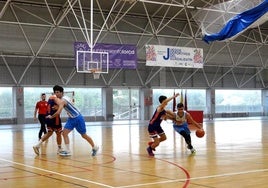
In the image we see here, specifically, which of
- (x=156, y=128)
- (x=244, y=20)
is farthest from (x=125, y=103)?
(x=244, y=20)

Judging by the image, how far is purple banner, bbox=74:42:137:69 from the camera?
26984mm

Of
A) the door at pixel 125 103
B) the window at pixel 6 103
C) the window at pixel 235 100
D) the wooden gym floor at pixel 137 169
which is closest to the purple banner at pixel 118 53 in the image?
the window at pixel 6 103

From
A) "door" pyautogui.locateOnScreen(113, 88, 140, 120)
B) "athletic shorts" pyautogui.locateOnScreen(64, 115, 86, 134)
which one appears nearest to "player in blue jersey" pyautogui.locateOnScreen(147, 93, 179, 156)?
"athletic shorts" pyautogui.locateOnScreen(64, 115, 86, 134)

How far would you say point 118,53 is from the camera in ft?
93.4

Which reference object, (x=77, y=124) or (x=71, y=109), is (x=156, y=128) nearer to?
(x=77, y=124)

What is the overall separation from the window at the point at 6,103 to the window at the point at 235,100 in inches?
826

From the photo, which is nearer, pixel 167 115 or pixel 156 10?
pixel 167 115

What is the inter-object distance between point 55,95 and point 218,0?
62.0 feet

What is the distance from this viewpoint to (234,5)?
18.4 metres

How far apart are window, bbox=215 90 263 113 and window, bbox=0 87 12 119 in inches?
826

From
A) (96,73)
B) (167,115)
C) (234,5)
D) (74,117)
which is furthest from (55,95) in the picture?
(96,73)

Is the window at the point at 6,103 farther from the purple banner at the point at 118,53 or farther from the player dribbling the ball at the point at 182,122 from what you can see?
the player dribbling the ball at the point at 182,122

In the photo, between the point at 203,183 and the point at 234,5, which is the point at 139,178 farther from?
the point at 234,5

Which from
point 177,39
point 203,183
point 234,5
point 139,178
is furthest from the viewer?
point 177,39
